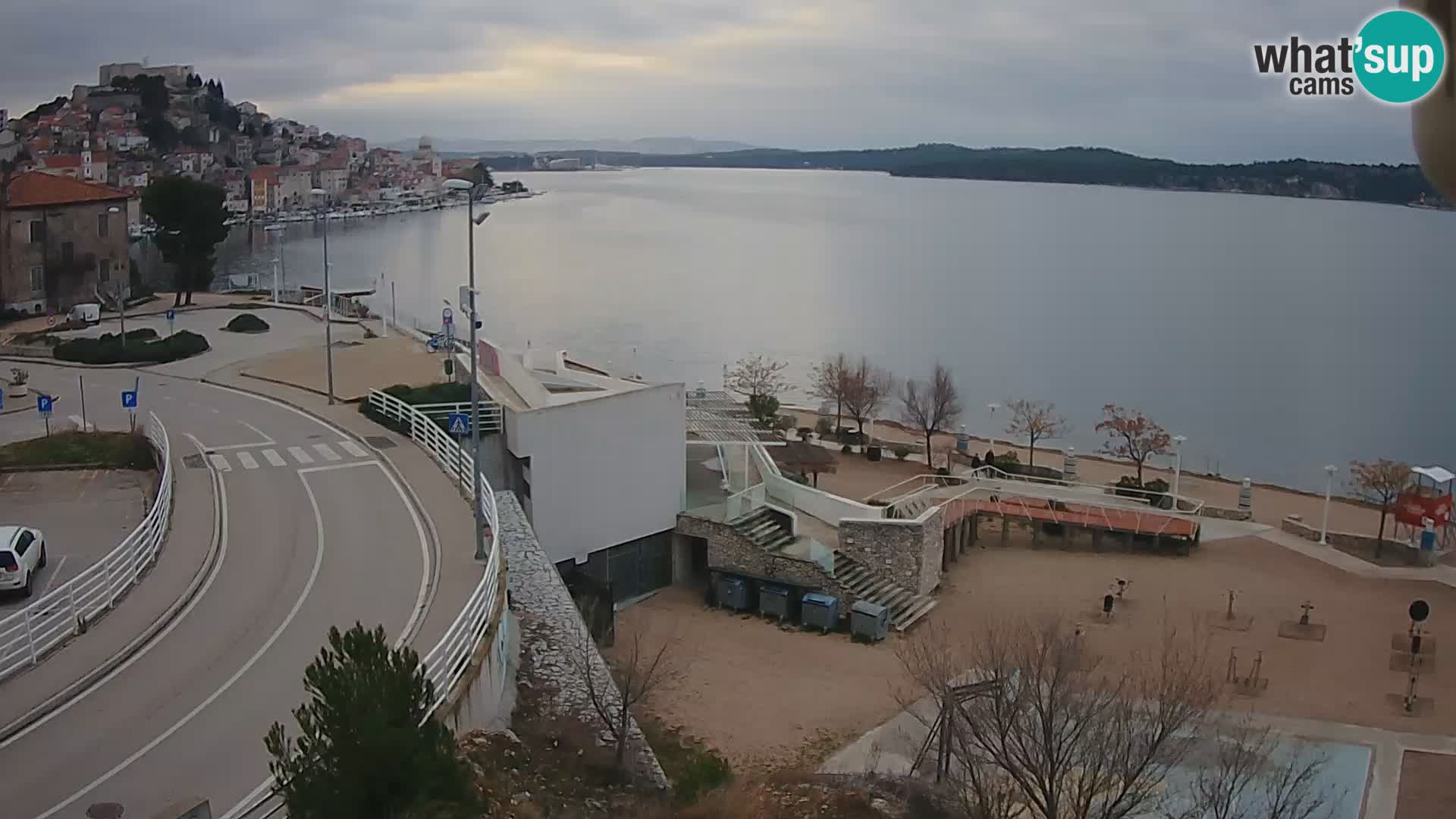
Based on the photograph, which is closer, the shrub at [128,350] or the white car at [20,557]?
the white car at [20,557]

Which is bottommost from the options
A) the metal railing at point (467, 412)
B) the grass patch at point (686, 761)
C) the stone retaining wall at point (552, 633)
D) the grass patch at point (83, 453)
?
the grass patch at point (686, 761)

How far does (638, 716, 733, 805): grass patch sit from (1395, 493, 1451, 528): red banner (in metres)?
20.6

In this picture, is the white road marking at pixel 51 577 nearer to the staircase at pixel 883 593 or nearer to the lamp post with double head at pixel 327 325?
the lamp post with double head at pixel 327 325

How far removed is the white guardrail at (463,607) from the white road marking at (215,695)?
202 centimetres

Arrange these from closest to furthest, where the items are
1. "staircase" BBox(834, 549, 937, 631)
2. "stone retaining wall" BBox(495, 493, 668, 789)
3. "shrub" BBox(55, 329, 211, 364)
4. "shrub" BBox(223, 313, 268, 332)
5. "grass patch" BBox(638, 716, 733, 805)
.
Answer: "grass patch" BBox(638, 716, 733, 805)
"stone retaining wall" BBox(495, 493, 668, 789)
"staircase" BBox(834, 549, 937, 631)
"shrub" BBox(55, 329, 211, 364)
"shrub" BBox(223, 313, 268, 332)

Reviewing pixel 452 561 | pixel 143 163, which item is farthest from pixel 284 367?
pixel 143 163

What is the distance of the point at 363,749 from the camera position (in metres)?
8.11

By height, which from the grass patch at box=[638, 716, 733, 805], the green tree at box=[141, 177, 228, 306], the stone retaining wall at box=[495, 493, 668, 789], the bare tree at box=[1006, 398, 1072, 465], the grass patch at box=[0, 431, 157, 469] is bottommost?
the bare tree at box=[1006, 398, 1072, 465]

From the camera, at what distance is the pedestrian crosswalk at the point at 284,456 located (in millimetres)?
22391

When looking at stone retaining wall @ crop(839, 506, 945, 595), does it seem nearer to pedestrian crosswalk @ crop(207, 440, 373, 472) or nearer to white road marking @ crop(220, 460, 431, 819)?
white road marking @ crop(220, 460, 431, 819)

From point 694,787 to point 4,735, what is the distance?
698 centimetres

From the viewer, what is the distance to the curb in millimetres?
11789

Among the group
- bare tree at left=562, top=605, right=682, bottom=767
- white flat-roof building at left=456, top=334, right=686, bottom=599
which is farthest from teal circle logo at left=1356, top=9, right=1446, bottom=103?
white flat-roof building at left=456, top=334, right=686, bottom=599

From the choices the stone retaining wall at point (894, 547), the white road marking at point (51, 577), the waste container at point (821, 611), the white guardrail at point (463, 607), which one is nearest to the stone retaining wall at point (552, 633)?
the white guardrail at point (463, 607)
